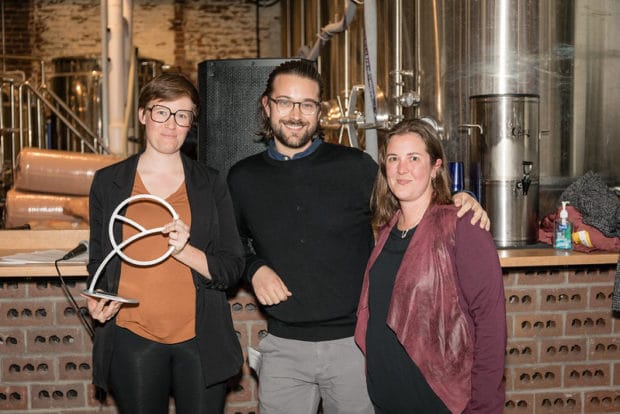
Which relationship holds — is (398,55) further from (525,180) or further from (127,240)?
(127,240)

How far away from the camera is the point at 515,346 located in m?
3.06

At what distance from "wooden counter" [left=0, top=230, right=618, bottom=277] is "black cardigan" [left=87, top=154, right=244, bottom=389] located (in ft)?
2.21

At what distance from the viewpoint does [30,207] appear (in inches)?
184

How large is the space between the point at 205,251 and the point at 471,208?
0.79m

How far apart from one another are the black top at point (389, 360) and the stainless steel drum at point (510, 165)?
1.44 meters

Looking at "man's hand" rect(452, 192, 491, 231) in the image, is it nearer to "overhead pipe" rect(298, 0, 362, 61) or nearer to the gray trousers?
the gray trousers

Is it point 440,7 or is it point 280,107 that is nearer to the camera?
point 280,107

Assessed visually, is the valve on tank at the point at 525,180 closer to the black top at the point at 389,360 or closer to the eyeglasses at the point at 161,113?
the black top at the point at 389,360

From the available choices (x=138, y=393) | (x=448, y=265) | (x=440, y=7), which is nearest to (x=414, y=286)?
(x=448, y=265)

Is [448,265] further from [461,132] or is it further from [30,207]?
[30,207]

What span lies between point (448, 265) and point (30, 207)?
11.8ft

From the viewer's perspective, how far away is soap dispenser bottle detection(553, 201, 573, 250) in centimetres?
314

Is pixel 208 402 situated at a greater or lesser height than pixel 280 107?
lesser

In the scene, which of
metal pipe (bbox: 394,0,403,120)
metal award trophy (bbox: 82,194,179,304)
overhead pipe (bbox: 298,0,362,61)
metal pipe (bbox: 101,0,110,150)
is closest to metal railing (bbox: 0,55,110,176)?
metal pipe (bbox: 101,0,110,150)
